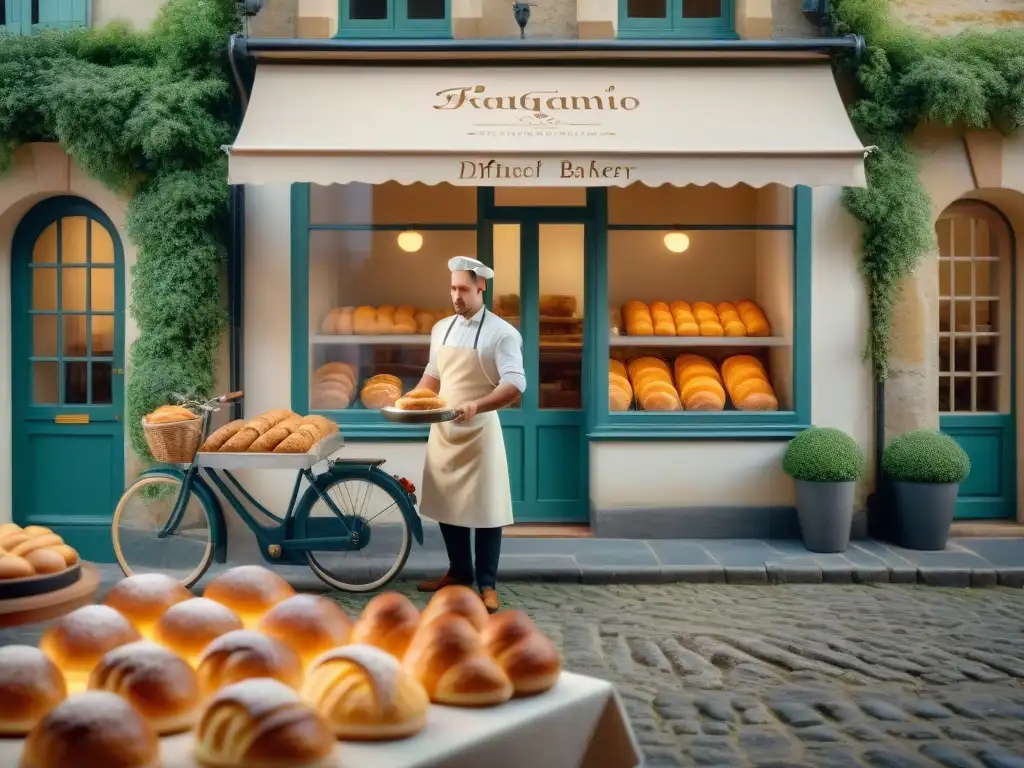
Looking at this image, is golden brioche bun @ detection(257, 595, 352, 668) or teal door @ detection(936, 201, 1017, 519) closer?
golden brioche bun @ detection(257, 595, 352, 668)

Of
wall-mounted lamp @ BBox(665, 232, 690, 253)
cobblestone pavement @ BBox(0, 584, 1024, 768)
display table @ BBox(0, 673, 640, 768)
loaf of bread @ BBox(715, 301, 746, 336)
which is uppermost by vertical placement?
wall-mounted lamp @ BBox(665, 232, 690, 253)

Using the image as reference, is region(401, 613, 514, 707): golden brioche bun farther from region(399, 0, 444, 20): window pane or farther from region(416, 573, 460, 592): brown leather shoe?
region(399, 0, 444, 20): window pane

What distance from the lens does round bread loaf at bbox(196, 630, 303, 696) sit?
2.03m

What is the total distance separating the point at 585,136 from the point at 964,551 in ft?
14.3

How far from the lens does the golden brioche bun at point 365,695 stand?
1.91m

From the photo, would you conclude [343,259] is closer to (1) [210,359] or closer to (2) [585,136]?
(1) [210,359]

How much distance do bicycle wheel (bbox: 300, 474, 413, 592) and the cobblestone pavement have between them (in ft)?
0.91

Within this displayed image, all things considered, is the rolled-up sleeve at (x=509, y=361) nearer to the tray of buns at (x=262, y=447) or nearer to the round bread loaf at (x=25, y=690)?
the tray of buns at (x=262, y=447)

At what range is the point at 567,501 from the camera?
970cm

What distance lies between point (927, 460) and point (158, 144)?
252 inches

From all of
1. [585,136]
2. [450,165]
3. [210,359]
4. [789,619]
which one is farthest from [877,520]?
[210,359]

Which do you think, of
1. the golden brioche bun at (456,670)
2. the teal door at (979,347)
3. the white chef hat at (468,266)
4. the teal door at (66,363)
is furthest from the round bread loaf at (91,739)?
the teal door at (979,347)

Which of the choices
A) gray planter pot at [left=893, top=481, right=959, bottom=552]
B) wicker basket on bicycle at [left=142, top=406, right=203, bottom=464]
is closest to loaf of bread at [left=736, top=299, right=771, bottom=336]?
gray planter pot at [left=893, top=481, right=959, bottom=552]

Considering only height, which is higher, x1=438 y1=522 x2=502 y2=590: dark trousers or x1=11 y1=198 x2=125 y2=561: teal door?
x1=11 y1=198 x2=125 y2=561: teal door
